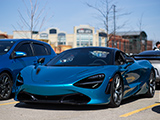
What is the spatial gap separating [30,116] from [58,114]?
0.46 metres

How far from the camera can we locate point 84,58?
20.2 feet

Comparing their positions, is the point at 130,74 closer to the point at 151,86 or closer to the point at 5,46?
the point at 151,86

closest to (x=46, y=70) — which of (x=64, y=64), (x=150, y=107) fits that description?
(x=64, y=64)

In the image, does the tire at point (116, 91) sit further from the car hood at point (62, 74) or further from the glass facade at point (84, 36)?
the glass facade at point (84, 36)

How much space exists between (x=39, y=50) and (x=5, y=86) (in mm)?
2080

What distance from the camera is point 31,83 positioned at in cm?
519

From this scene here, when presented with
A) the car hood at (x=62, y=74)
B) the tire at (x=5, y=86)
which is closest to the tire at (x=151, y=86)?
the car hood at (x=62, y=74)

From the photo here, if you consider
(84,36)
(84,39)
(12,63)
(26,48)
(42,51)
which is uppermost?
(84,36)

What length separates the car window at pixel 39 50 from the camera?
840cm

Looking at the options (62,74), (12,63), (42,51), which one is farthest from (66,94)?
(42,51)

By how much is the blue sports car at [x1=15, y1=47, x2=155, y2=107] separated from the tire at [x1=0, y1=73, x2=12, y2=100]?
951 mm

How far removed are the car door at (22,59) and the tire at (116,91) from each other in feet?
8.81

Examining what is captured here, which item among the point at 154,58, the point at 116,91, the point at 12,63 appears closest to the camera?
the point at 116,91

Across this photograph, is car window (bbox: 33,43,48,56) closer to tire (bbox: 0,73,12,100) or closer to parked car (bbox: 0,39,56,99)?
parked car (bbox: 0,39,56,99)
